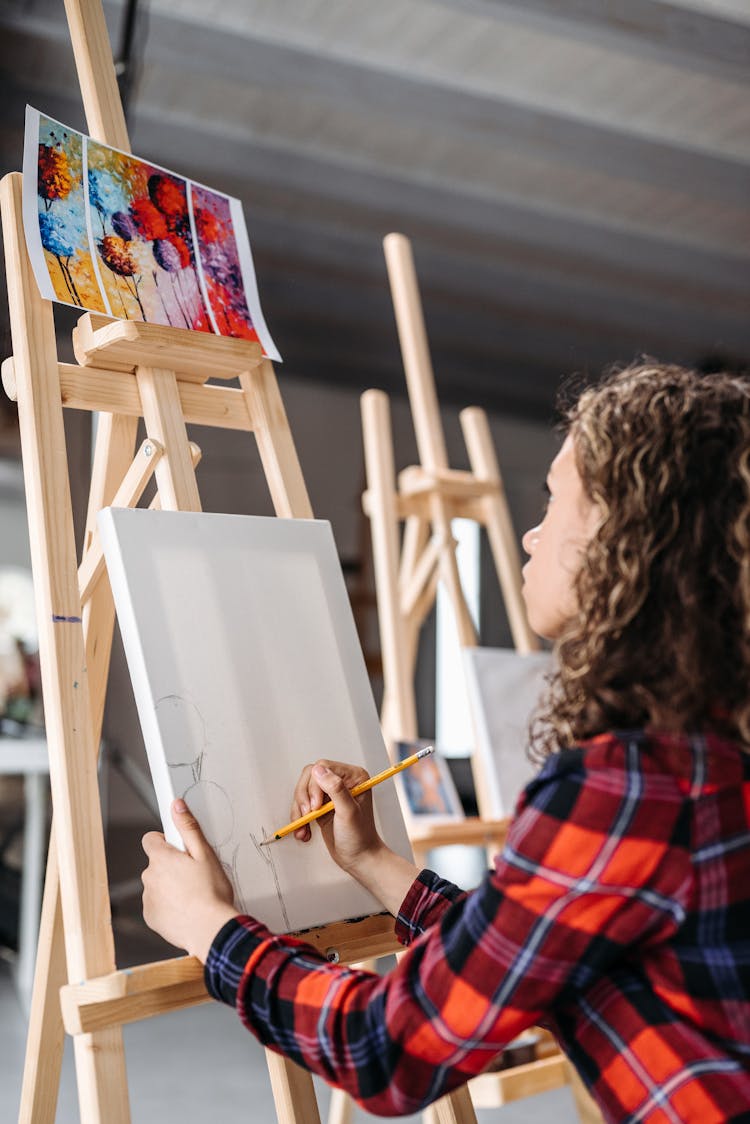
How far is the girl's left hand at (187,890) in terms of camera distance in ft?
3.36

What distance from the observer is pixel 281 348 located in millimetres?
7219

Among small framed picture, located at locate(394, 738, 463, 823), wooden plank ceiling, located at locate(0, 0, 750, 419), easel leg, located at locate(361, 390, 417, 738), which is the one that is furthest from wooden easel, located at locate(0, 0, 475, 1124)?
wooden plank ceiling, located at locate(0, 0, 750, 419)

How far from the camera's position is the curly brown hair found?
0.89 m

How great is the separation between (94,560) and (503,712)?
4.94ft

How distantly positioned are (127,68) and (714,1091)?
3.37m

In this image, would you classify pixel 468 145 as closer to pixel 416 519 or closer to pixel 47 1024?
pixel 416 519

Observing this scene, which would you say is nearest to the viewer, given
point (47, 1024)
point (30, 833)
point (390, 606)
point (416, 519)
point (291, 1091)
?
point (291, 1091)

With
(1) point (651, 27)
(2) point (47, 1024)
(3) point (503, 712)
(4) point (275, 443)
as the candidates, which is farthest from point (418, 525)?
(1) point (651, 27)

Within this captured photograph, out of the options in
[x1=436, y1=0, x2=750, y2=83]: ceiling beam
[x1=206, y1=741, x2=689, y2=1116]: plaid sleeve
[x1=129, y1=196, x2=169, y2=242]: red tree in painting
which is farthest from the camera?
[x1=436, y1=0, x2=750, y2=83]: ceiling beam

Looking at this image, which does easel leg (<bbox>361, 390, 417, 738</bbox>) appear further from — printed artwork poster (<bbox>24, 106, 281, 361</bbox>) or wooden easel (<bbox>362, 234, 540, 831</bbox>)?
printed artwork poster (<bbox>24, 106, 281, 361</bbox>)

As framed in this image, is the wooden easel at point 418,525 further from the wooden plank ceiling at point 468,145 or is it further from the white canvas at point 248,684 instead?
the wooden plank ceiling at point 468,145

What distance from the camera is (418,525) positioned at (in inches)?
110

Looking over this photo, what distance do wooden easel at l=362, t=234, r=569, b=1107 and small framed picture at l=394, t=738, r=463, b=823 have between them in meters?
0.06

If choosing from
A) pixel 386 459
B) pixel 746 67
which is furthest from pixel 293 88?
pixel 386 459
